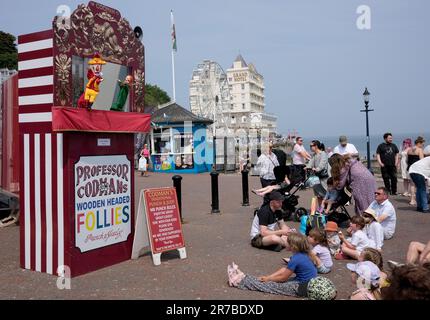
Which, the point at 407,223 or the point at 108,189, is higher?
the point at 108,189

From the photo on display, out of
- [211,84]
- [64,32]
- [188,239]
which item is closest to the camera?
[64,32]

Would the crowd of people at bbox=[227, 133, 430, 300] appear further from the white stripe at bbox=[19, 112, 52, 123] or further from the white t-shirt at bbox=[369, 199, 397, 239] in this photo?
the white stripe at bbox=[19, 112, 52, 123]

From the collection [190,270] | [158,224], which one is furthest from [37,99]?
[190,270]

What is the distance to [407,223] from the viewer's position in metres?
9.91

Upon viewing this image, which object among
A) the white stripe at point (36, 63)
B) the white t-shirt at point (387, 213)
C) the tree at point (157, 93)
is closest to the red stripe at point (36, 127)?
the white stripe at point (36, 63)

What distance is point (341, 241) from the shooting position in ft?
24.0

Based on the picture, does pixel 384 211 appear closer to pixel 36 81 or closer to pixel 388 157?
pixel 36 81

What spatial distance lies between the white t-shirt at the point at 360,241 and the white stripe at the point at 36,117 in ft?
15.2

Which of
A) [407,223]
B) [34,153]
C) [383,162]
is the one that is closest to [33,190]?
[34,153]

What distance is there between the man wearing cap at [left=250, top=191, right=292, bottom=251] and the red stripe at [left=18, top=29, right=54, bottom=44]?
13.3 feet

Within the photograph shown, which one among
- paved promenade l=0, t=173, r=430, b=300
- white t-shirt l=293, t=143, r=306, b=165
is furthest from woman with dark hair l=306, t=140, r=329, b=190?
white t-shirt l=293, t=143, r=306, b=165

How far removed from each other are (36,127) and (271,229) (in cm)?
391
